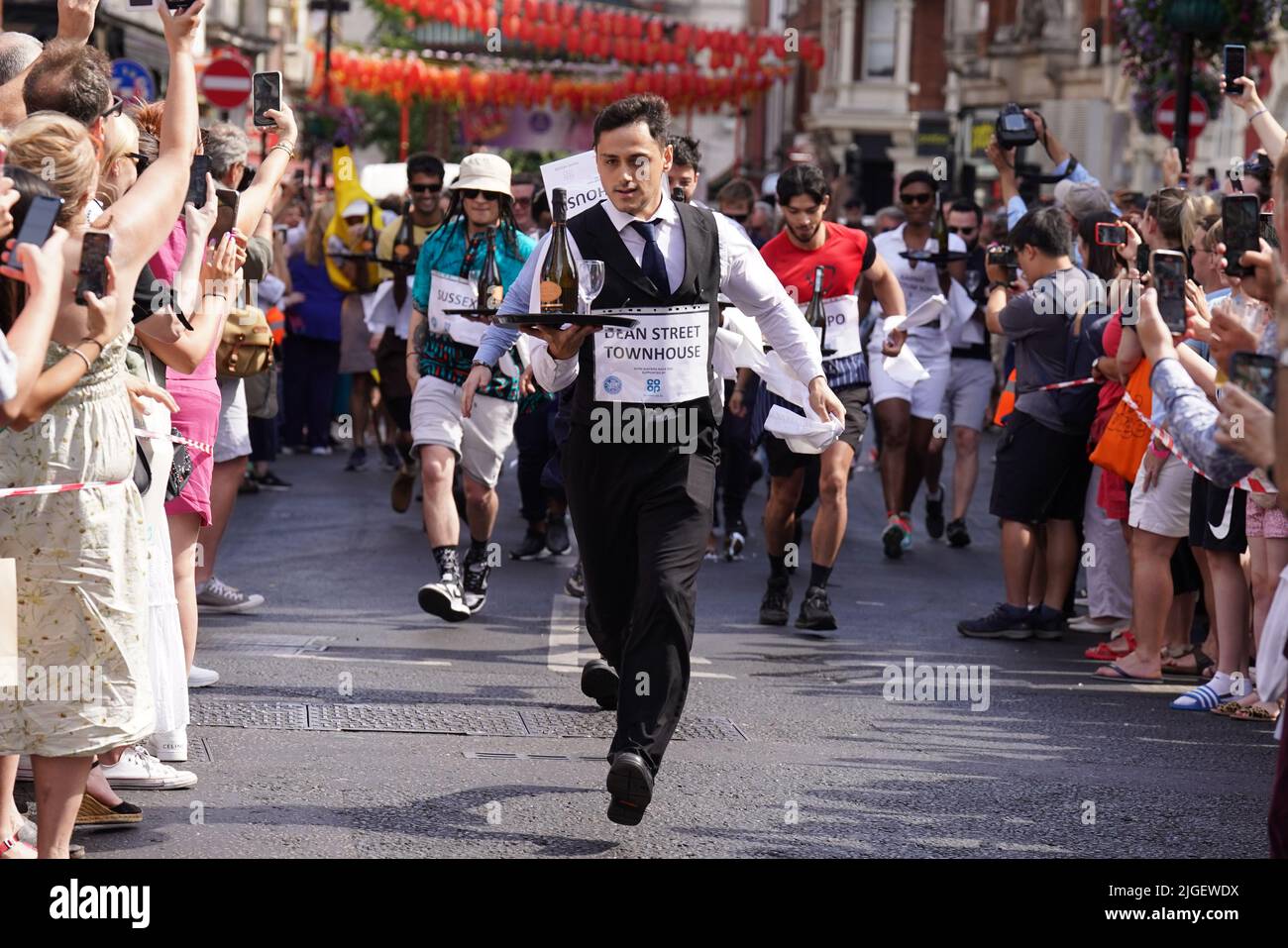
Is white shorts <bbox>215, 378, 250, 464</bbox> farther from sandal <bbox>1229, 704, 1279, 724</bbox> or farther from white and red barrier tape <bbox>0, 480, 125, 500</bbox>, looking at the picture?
sandal <bbox>1229, 704, 1279, 724</bbox>

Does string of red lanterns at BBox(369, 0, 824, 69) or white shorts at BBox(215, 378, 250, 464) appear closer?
white shorts at BBox(215, 378, 250, 464)

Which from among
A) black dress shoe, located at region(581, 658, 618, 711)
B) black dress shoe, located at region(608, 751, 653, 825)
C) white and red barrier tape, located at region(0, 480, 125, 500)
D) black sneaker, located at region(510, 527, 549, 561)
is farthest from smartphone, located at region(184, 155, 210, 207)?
black sneaker, located at region(510, 527, 549, 561)

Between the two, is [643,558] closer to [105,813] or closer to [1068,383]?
[105,813]

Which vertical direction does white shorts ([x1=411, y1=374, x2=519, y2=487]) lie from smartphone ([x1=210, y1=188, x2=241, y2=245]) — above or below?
below

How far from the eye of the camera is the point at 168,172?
504cm

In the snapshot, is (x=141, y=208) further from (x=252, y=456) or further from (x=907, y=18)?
(x=907, y=18)

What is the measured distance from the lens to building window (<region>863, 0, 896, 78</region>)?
58.9 meters

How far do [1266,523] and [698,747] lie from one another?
239 cm

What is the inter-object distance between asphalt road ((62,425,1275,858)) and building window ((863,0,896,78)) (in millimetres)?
49754

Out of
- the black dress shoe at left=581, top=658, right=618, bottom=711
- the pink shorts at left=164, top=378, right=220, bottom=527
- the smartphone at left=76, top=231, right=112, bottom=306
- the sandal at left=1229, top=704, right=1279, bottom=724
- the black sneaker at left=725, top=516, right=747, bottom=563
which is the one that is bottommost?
the black sneaker at left=725, top=516, right=747, bottom=563

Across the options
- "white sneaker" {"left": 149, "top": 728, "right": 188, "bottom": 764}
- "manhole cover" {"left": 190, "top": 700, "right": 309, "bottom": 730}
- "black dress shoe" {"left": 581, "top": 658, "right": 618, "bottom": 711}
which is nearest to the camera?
"white sneaker" {"left": 149, "top": 728, "right": 188, "bottom": 764}

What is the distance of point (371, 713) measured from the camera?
7516 mm

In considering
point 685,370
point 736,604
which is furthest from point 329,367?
point 685,370

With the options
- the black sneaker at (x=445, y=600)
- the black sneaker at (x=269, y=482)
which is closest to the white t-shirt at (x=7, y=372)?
the black sneaker at (x=445, y=600)
